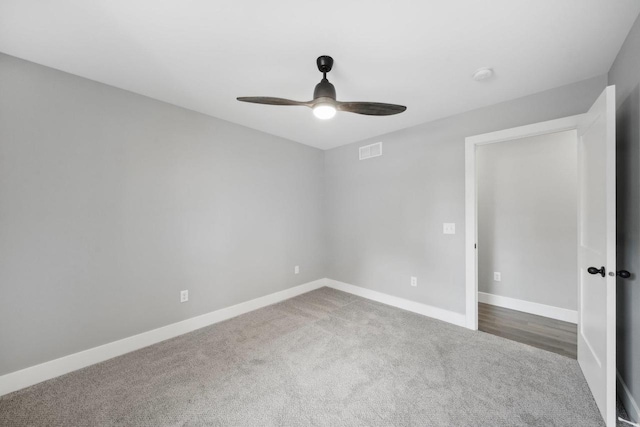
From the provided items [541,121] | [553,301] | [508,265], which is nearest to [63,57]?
[541,121]

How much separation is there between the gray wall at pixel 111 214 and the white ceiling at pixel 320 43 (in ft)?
1.01

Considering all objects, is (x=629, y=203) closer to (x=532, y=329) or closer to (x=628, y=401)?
(x=628, y=401)

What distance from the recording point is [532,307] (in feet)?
10.3

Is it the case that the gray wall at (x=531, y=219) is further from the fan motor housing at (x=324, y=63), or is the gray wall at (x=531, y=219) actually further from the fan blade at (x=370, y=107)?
the fan motor housing at (x=324, y=63)

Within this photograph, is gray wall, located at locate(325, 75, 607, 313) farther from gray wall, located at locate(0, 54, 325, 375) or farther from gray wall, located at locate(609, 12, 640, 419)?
gray wall, located at locate(0, 54, 325, 375)

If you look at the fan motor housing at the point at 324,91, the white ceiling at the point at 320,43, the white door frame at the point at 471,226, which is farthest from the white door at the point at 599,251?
the fan motor housing at the point at 324,91

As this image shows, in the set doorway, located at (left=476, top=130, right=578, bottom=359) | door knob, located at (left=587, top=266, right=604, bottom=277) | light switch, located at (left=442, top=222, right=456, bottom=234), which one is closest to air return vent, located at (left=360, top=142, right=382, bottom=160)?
doorway, located at (left=476, top=130, right=578, bottom=359)

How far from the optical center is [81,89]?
2090mm

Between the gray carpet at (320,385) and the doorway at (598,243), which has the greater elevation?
the doorway at (598,243)

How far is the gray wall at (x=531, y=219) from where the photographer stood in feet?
9.67

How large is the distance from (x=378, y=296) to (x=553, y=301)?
2.08 meters

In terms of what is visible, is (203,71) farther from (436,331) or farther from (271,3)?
(436,331)

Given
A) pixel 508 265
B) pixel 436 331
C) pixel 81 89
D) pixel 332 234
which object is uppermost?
pixel 81 89

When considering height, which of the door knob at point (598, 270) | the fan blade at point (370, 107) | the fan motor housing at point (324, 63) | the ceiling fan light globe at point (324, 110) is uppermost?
the fan motor housing at point (324, 63)
